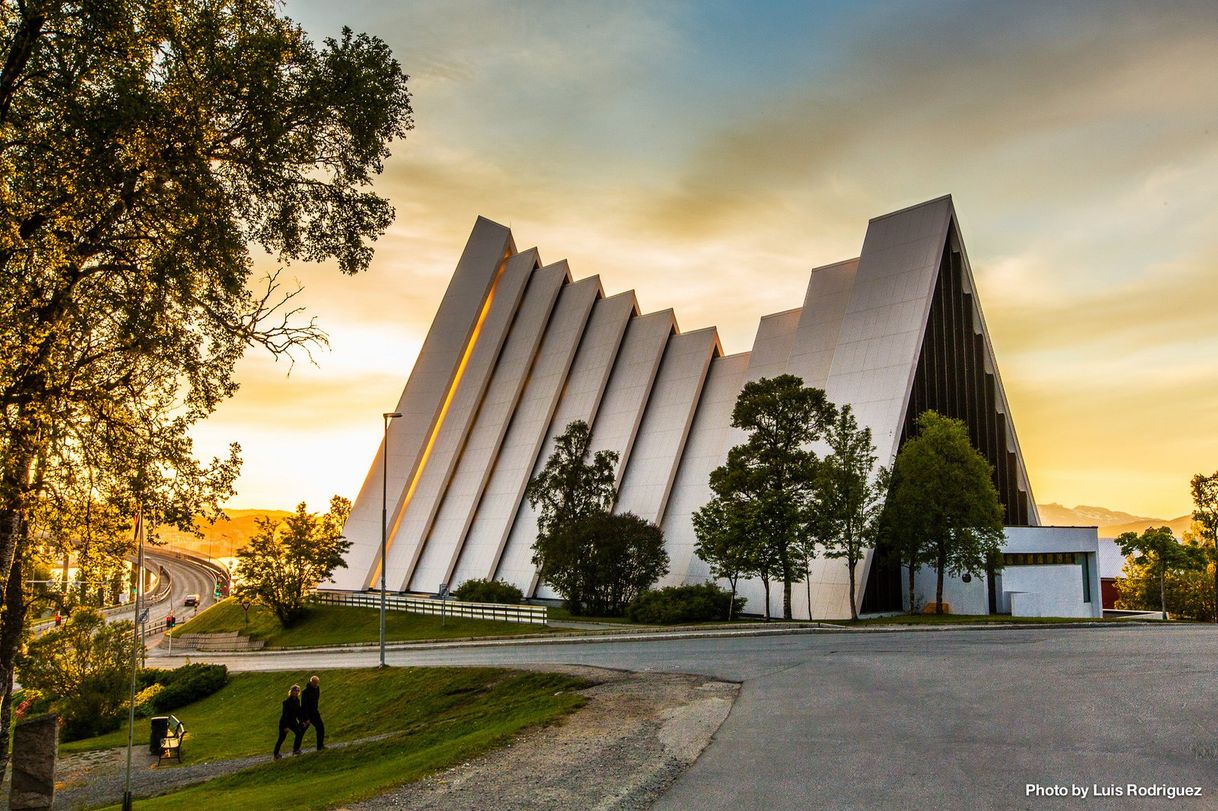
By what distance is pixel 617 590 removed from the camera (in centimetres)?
4412

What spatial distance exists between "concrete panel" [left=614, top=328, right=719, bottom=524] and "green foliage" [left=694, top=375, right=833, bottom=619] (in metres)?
11.5

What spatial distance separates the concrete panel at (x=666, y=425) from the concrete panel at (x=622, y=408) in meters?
0.75

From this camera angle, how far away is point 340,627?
4994 cm

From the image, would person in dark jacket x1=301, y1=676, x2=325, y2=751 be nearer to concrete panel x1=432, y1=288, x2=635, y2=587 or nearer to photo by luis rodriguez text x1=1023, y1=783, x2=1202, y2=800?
photo by luis rodriguez text x1=1023, y1=783, x2=1202, y2=800

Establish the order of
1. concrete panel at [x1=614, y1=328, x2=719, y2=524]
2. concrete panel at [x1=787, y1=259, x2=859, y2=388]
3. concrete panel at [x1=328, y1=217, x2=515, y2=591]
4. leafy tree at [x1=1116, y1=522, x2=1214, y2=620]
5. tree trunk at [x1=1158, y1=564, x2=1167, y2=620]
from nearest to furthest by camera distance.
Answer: concrete panel at [x1=787, y1=259, x2=859, y2=388]
concrete panel at [x1=614, y1=328, x2=719, y2=524]
tree trunk at [x1=1158, y1=564, x2=1167, y2=620]
leafy tree at [x1=1116, y1=522, x2=1214, y2=620]
concrete panel at [x1=328, y1=217, x2=515, y2=591]

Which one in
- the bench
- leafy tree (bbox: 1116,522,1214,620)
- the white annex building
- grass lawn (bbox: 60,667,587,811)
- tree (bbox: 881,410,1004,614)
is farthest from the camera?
leafy tree (bbox: 1116,522,1214,620)

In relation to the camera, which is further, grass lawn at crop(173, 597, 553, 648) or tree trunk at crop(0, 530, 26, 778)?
grass lawn at crop(173, 597, 553, 648)

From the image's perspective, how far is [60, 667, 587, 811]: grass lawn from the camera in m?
12.8

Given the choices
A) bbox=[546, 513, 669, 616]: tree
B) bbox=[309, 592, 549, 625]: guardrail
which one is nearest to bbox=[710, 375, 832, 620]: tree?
bbox=[546, 513, 669, 616]: tree

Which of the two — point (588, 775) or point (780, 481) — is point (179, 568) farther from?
point (588, 775)

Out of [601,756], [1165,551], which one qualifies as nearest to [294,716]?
[601,756]

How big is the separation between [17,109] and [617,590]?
36939mm

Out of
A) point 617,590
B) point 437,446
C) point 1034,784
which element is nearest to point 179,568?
point 437,446

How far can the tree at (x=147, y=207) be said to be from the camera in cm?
1070
